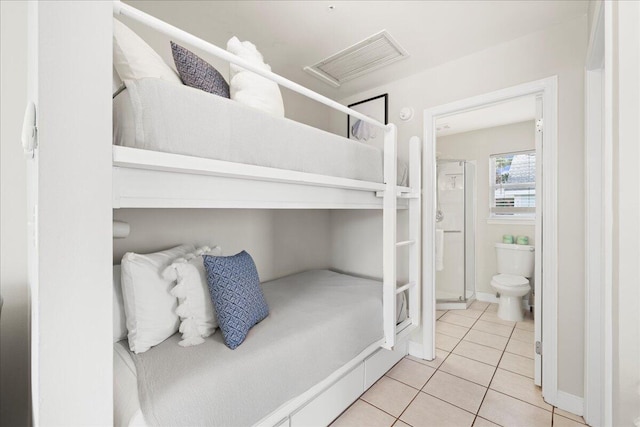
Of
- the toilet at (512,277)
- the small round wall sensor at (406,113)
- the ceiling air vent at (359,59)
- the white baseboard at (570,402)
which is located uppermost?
the ceiling air vent at (359,59)

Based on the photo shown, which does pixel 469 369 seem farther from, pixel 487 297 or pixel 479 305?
pixel 487 297

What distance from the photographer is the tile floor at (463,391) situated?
5.24 ft

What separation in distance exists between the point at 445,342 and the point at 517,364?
0.55 metres

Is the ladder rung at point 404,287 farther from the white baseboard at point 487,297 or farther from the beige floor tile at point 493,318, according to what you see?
the white baseboard at point 487,297

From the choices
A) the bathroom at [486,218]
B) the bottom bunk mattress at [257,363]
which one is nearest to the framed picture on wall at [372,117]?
the bathroom at [486,218]

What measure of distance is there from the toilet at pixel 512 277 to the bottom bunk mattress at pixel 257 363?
2.15 metres

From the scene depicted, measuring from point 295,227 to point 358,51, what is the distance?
61.2 inches

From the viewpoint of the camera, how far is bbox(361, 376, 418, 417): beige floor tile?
66.9 inches

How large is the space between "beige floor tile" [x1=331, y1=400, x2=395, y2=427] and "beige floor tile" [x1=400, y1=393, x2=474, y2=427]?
0.11 meters

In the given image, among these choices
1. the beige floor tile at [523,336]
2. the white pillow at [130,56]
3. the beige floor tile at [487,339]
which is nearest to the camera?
the white pillow at [130,56]

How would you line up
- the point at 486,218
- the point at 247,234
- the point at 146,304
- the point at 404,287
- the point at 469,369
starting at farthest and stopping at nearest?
the point at 486,218 < the point at 247,234 < the point at 469,369 < the point at 404,287 < the point at 146,304

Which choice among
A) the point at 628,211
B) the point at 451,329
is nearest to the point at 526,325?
the point at 451,329

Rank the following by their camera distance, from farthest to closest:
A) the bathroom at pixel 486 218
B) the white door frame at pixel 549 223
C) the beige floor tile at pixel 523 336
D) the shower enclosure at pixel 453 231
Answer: the shower enclosure at pixel 453 231 < the bathroom at pixel 486 218 < the beige floor tile at pixel 523 336 < the white door frame at pixel 549 223

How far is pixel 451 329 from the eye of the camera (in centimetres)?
288
